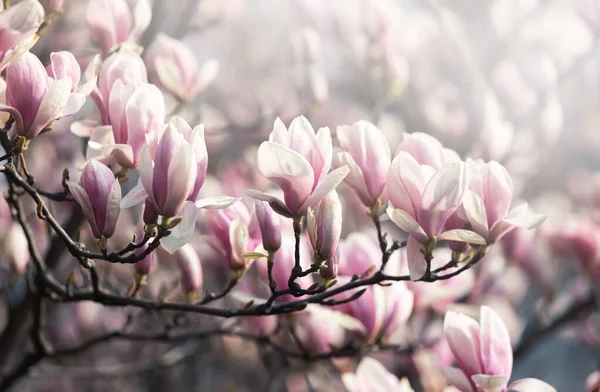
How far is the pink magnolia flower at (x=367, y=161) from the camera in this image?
847 millimetres

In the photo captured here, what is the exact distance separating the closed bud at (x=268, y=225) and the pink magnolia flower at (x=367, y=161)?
12 cm

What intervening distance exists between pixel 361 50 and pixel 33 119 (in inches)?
54.0

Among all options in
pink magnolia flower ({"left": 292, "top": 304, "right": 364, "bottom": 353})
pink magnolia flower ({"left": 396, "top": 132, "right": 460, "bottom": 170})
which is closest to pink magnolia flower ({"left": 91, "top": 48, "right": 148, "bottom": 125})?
pink magnolia flower ({"left": 396, "top": 132, "right": 460, "bottom": 170})

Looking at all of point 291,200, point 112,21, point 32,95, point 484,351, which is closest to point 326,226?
point 291,200

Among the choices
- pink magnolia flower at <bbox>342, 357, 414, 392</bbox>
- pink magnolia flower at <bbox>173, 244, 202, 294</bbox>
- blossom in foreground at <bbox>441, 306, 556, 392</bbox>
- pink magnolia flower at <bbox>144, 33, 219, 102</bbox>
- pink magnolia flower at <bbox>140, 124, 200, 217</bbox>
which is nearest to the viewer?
pink magnolia flower at <bbox>140, 124, 200, 217</bbox>

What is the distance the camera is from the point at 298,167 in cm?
73

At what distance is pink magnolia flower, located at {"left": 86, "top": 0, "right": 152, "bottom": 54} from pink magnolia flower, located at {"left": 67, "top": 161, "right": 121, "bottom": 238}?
0.33 m

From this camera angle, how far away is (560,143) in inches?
125

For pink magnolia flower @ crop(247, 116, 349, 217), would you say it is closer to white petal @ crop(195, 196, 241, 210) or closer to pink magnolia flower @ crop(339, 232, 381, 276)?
white petal @ crop(195, 196, 241, 210)

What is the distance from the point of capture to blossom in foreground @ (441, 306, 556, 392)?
83 cm

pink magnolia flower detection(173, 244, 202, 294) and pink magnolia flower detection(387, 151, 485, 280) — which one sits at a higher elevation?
pink magnolia flower detection(387, 151, 485, 280)

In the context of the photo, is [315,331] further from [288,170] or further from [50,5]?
[50,5]

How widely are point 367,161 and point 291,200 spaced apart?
0.14 meters

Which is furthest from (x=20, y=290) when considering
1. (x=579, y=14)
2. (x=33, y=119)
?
(x=579, y=14)
